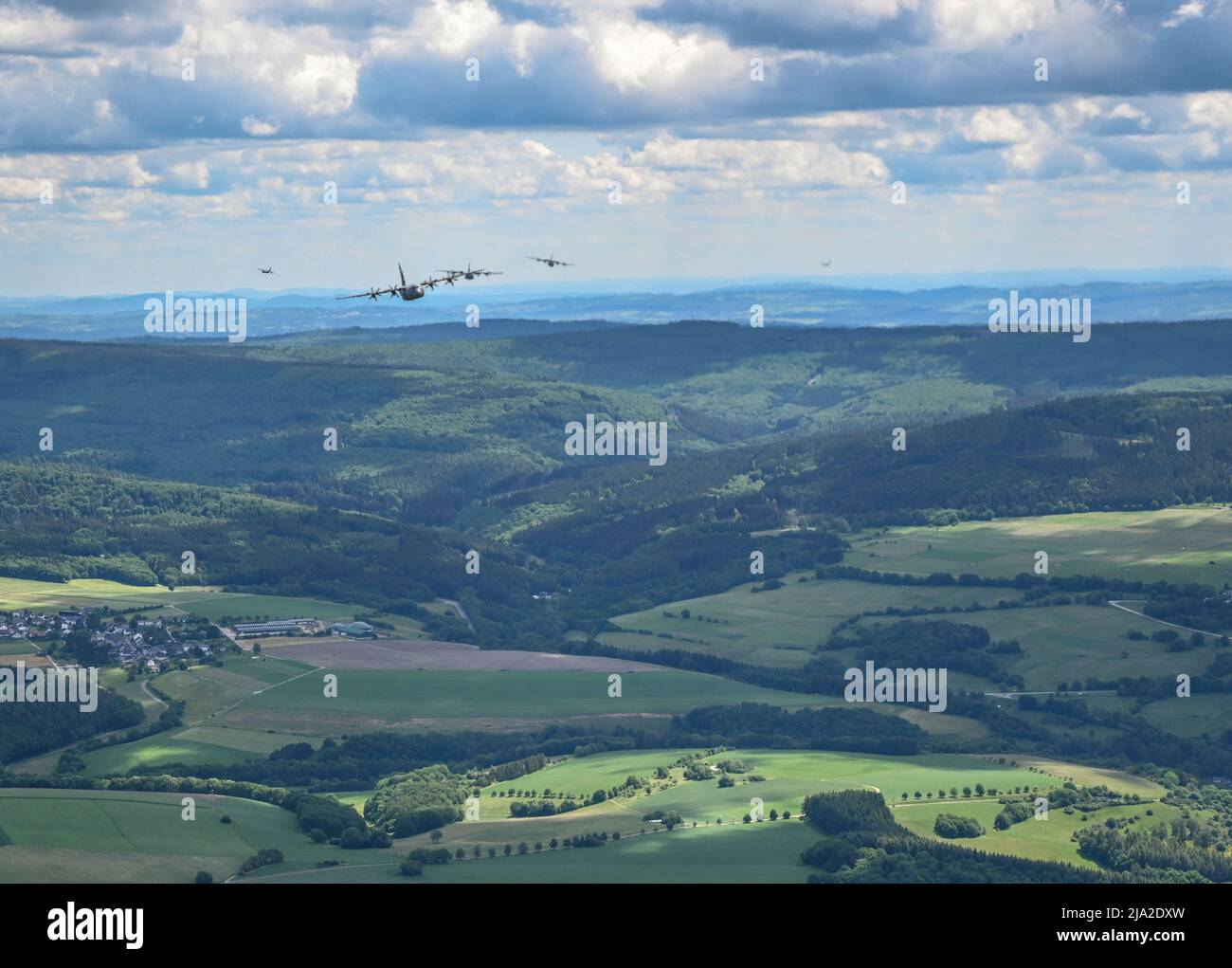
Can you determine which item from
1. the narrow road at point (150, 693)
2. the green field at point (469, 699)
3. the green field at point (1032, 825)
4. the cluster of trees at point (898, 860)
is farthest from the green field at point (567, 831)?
the narrow road at point (150, 693)

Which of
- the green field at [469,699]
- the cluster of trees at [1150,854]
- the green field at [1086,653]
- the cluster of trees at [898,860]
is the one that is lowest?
the green field at [469,699]

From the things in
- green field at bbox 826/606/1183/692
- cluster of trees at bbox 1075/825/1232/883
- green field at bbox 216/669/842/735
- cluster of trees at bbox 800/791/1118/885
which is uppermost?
green field at bbox 826/606/1183/692

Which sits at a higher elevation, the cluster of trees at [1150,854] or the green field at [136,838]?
the green field at [136,838]

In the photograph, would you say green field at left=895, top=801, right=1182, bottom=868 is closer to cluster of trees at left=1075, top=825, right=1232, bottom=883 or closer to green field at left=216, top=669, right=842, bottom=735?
cluster of trees at left=1075, top=825, right=1232, bottom=883

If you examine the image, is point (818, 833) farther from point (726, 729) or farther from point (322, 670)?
point (322, 670)

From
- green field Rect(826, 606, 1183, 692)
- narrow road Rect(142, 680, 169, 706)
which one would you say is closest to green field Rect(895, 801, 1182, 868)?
green field Rect(826, 606, 1183, 692)

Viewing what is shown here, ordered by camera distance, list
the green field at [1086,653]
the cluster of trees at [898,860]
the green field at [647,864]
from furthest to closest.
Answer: the green field at [1086,653]
the cluster of trees at [898,860]
the green field at [647,864]

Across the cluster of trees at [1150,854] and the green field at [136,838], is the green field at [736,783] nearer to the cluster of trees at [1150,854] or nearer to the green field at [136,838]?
the green field at [136,838]

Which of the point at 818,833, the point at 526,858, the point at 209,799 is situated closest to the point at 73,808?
the point at 209,799
